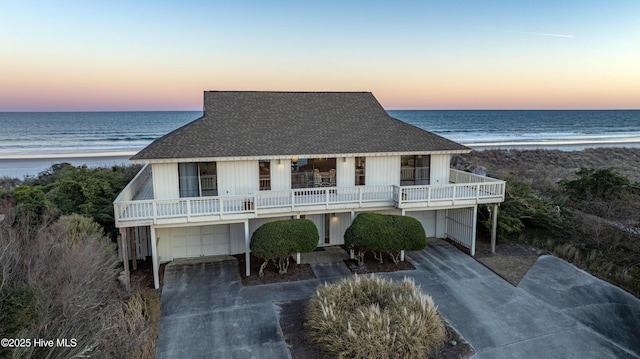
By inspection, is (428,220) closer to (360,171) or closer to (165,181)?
(360,171)

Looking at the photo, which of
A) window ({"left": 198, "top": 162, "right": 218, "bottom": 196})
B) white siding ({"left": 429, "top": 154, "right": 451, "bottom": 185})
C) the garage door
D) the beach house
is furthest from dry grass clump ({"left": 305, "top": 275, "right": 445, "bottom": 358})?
white siding ({"left": 429, "top": 154, "right": 451, "bottom": 185})

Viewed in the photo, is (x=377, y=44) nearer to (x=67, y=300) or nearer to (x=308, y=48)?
(x=308, y=48)

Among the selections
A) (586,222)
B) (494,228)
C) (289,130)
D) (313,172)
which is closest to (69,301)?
(313,172)

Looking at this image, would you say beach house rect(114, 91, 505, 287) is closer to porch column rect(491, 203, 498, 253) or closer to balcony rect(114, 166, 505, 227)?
balcony rect(114, 166, 505, 227)

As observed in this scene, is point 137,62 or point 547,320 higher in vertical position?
point 137,62

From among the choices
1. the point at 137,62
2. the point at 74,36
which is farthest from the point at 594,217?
the point at 137,62

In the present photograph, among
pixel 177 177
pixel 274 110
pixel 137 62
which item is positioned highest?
pixel 137 62
